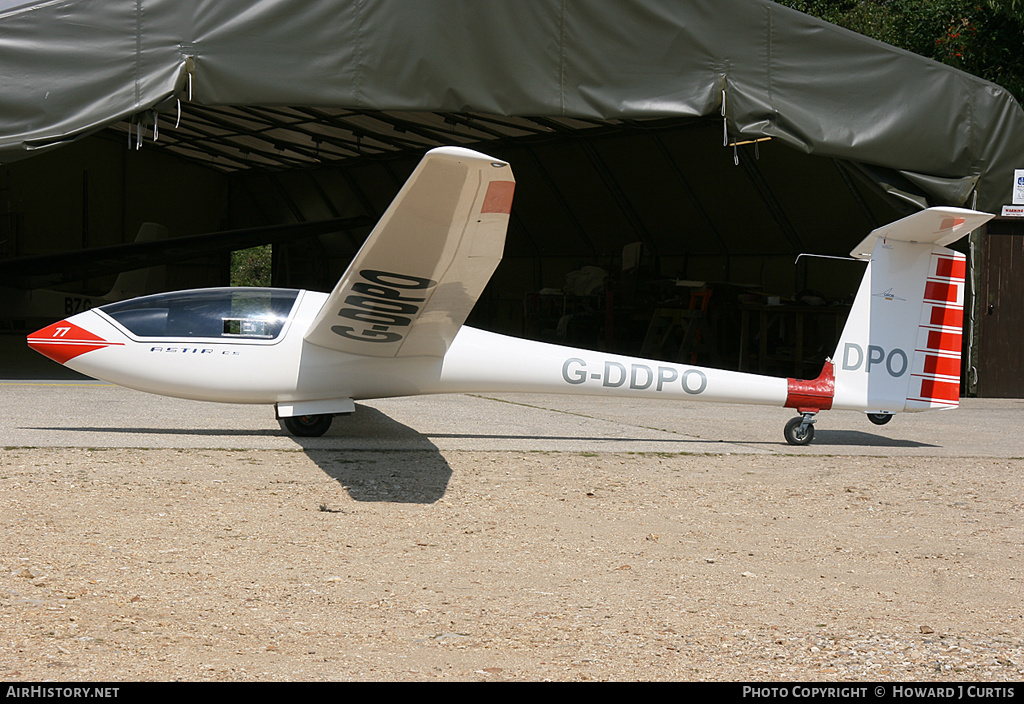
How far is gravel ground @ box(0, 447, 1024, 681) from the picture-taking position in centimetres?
318

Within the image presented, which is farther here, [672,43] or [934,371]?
[672,43]

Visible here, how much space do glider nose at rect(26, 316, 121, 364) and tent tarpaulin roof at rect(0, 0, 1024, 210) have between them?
3299mm

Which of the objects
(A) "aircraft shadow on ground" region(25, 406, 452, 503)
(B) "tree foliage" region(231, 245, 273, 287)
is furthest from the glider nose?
(B) "tree foliage" region(231, 245, 273, 287)

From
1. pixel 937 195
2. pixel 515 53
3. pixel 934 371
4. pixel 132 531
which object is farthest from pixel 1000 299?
pixel 132 531

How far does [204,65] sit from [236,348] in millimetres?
4129

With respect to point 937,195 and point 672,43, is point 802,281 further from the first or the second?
point 672,43

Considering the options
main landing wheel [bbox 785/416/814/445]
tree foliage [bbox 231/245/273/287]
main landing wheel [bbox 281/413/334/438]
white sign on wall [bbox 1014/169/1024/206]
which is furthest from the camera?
tree foliage [bbox 231/245/273/287]

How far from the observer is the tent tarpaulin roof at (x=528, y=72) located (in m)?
9.57

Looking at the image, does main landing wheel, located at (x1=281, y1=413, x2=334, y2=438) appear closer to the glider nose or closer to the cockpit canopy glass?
the cockpit canopy glass

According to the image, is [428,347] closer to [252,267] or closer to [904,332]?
[904,332]

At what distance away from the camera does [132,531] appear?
15.4 ft

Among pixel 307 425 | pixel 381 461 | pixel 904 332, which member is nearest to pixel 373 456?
pixel 381 461

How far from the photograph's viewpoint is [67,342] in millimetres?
7172

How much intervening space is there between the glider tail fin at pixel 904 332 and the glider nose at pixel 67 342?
6.29m
